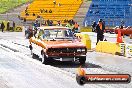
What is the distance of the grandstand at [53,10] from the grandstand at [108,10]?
6004 millimetres

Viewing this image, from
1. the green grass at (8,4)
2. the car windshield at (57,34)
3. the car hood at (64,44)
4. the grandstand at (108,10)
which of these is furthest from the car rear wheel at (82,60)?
the green grass at (8,4)

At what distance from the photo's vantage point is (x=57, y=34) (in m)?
18.1

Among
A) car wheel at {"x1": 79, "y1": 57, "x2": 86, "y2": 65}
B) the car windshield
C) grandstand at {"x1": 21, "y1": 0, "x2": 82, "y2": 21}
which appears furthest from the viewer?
grandstand at {"x1": 21, "y1": 0, "x2": 82, "y2": 21}

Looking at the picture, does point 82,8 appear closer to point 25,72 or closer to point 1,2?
point 1,2

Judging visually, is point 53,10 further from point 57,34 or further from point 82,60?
point 82,60

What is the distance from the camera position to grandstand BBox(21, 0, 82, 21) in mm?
74194

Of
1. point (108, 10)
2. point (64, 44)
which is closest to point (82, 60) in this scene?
point (64, 44)

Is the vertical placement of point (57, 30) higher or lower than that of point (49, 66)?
higher

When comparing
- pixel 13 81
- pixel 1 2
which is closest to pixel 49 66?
pixel 13 81

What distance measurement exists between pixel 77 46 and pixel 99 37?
1244cm

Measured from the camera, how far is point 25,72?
14883 mm

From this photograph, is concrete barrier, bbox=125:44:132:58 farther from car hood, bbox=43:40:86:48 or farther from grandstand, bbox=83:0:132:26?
grandstand, bbox=83:0:132:26

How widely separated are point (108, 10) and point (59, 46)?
5218 cm

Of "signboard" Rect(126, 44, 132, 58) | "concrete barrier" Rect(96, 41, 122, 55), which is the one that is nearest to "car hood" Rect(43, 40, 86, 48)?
"signboard" Rect(126, 44, 132, 58)
